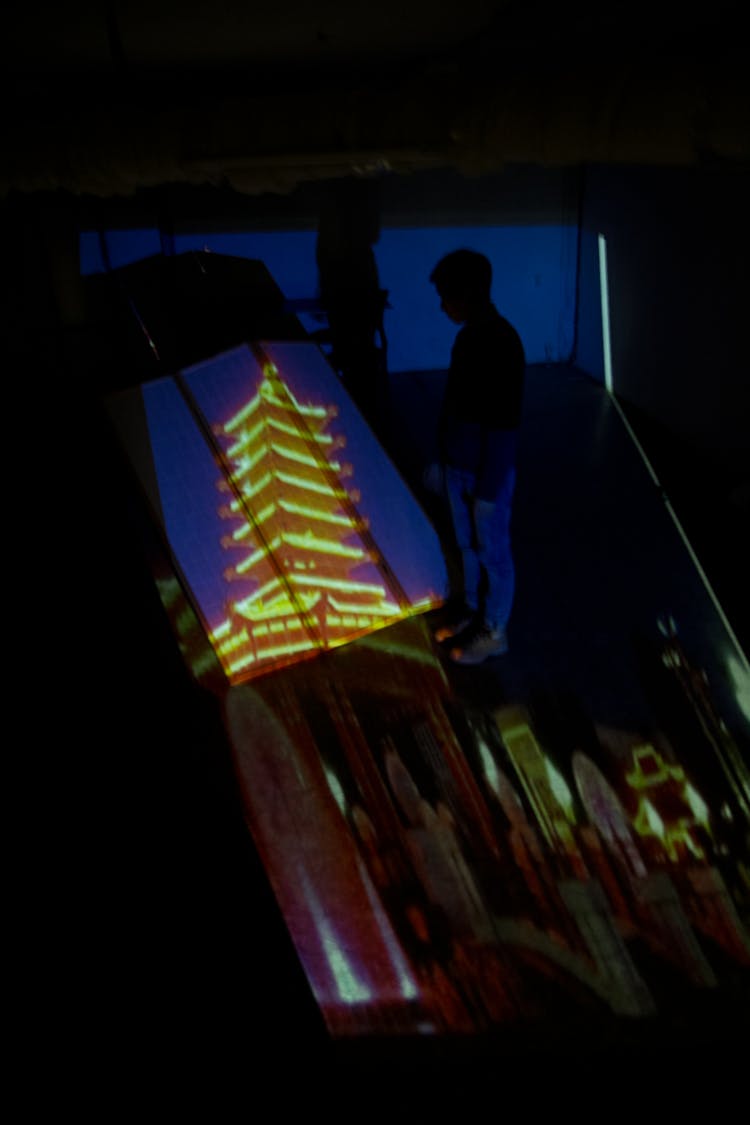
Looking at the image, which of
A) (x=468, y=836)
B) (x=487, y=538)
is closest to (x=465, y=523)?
(x=487, y=538)

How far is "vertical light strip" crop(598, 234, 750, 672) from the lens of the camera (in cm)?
253

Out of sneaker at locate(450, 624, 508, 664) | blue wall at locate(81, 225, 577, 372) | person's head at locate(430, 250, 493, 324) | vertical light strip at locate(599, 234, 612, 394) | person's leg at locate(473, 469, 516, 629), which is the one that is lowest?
sneaker at locate(450, 624, 508, 664)

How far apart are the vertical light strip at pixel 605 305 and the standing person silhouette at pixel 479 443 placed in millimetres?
2737

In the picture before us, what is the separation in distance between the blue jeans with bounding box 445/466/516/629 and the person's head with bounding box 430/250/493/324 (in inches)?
20.8

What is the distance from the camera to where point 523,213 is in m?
4.53

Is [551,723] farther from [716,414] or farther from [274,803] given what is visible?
[716,414]

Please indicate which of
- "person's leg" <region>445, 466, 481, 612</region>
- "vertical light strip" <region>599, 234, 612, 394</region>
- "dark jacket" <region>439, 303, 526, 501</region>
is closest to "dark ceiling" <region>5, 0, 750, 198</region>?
"dark jacket" <region>439, 303, 526, 501</region>

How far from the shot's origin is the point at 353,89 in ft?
7.79

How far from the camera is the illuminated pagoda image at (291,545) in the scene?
2.39 metres

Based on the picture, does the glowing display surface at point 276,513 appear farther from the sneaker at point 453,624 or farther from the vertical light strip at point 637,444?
the vertical light strip at point 637,444

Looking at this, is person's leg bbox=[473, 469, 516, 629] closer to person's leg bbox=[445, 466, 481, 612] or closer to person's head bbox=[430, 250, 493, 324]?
person's leg bbox=[445, 466, 481, 612]

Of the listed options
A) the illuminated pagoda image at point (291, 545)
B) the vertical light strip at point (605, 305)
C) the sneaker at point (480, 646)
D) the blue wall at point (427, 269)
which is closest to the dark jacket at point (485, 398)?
the sneaker at point (480, 646)

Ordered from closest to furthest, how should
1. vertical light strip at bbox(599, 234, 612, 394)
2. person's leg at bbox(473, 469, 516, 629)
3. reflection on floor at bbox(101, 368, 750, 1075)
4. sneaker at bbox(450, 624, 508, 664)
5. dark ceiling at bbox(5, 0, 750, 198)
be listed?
reflection on floor at bbox(101, 368, 750, 1075)
dark ceiling at bbox(5, 0, 750, 198)
person's leg at bbox(473, 469, 516, 629)
sneaker at bbox(450, 624, 508, 664)
vertical light strip at bbox(599, 234, 612, 394)

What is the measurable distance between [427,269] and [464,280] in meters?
2.83
